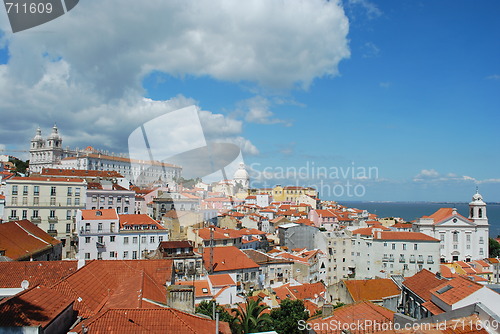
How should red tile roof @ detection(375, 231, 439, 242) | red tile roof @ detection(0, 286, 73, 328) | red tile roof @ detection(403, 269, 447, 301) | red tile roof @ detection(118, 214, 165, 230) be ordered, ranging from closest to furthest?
red tile roof @ detection(0, 286, 73, 328), red tile roof @ detection(403, 269, 447, 301), red tile roof @ detection(118, 214, 165, 230), red tile roof @ detection(375, 231, 439, 242)

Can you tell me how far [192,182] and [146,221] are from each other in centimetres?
8276

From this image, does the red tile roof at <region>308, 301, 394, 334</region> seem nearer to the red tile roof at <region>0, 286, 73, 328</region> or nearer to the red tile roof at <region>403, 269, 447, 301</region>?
the red tile roof at <region>403, 269, 447, 301</region>

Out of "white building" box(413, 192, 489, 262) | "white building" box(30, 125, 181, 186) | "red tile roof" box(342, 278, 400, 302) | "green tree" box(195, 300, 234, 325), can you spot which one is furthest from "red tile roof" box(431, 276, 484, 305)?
"white building" box(30, 125, 181, 186)

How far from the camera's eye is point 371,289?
86.4ft

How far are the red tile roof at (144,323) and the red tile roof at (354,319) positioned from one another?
409 centimetres

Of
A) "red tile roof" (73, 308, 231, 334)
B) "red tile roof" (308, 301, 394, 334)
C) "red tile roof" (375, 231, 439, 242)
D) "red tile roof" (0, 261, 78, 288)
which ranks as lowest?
"red tile roof" (375, 231, 439, 242)

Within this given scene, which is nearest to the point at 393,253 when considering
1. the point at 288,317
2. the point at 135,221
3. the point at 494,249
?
the point at 288,317

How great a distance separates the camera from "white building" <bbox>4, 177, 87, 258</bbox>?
33469 millimetres

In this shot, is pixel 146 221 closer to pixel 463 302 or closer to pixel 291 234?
pixel 291 234

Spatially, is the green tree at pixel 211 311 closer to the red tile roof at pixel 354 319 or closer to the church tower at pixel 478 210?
the red tile roof at pixel 354 319

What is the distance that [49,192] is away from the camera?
34719mm

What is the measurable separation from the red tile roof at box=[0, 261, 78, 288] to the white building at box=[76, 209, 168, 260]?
16.0m

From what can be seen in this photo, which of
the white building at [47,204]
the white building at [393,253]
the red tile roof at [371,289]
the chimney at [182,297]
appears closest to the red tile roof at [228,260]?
the red tile roof at [371,289]

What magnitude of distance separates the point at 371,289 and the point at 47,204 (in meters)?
30.4
